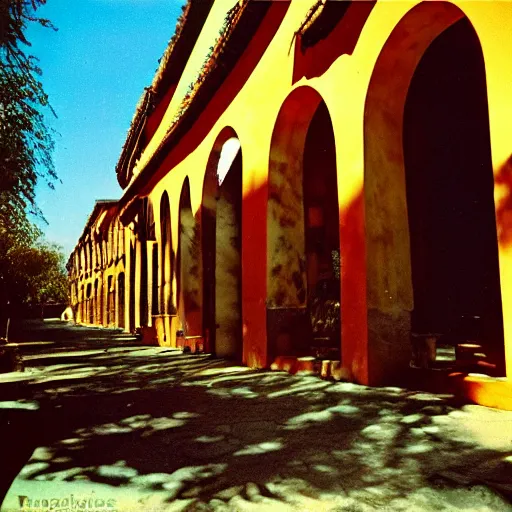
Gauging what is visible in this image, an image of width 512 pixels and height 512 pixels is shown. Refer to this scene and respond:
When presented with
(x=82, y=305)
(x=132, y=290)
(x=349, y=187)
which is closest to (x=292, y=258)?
(x=349, y=187)

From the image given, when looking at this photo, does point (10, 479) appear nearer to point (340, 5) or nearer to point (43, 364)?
point (340, 5)

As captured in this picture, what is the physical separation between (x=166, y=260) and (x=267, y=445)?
26.5 feet

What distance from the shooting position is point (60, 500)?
210 centimetres

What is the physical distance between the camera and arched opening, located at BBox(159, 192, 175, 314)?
1028cm

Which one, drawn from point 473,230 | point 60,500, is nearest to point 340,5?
point 473,230

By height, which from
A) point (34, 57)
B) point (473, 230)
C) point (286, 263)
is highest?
point (34, 57)

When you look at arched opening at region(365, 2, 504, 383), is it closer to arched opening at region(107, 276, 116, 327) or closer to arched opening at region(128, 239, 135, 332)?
arched opening at region(128, 239, 135, 332)

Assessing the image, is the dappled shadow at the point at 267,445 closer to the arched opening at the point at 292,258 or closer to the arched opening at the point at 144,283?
the arched opening at the point at 292,258

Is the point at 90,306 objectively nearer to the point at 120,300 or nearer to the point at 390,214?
the point at 120,300

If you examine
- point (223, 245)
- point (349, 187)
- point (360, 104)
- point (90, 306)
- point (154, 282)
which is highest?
point (360, 104)

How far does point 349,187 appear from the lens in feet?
14.5

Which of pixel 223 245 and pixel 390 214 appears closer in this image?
pixel 390 214

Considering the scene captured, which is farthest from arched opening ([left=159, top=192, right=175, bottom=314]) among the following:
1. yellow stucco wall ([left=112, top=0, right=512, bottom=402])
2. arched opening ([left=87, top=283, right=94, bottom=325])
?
arched opening ([left=87, top=283, right=94, bottom=325])

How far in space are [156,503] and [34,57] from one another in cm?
690
